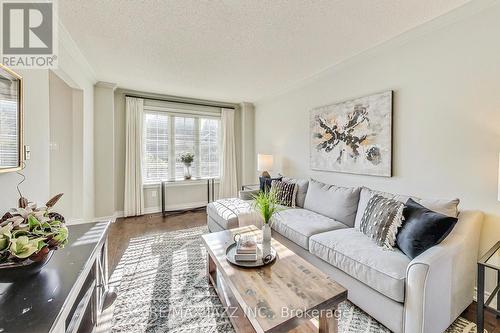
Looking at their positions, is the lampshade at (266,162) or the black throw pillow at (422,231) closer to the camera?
the black throw pillow at (422,231)

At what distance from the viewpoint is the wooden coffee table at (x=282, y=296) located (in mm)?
1090

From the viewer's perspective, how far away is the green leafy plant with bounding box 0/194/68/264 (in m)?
0.91

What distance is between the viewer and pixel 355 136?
2.78m

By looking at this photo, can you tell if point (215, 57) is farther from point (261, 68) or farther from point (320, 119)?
point (320, 119)

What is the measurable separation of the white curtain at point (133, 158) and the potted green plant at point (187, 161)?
2.72ft

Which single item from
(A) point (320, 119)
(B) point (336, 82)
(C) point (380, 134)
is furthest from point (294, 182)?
(B) point (336, 82)

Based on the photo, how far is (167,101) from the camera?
459cm

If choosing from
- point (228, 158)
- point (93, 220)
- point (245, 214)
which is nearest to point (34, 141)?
point (245, 214)

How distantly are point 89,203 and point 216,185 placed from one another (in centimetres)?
249

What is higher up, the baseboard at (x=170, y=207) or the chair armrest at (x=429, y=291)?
the chair armrest at (x=429, y=291)

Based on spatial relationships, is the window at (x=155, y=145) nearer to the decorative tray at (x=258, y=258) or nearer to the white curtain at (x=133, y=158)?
the white curtain at (x=133, y=158)

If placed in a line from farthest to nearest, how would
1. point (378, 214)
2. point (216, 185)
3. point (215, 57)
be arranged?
1. point (216, 185)
2. point (215, 57)
3. point (378, 214)

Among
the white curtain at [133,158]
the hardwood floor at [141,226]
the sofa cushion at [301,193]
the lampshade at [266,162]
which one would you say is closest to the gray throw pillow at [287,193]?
the sofa cushion at [301,193]

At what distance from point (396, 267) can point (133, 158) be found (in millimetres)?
4413
